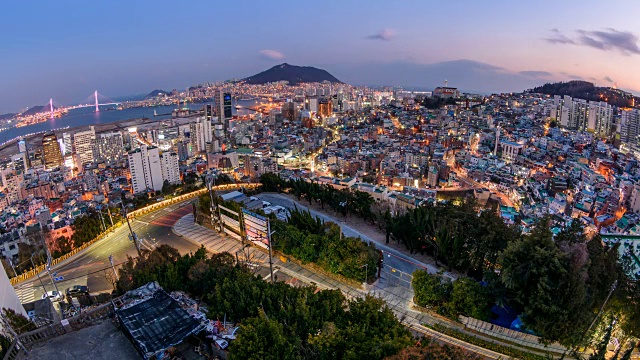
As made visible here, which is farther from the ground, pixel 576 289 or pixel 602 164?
pixel 576 289

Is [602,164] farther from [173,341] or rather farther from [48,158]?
[48,158]

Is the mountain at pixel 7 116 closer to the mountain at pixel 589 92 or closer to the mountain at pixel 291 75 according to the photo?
the mountain at pixel 291 75

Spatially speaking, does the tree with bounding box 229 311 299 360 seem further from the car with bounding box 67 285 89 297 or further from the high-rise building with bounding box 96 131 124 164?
the high-rise building with bounding box 96 131 124 164

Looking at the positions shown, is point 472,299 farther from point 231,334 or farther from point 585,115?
point 585,115

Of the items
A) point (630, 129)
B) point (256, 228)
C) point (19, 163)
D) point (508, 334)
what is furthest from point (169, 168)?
point (630, 129)

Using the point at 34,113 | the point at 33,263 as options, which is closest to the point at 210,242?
the point at 33,263

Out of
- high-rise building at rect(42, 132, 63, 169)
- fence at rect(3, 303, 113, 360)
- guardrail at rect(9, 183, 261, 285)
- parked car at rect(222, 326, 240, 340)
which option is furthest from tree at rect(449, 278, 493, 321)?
high-rise building at rect(42, 132, 63, 169)
